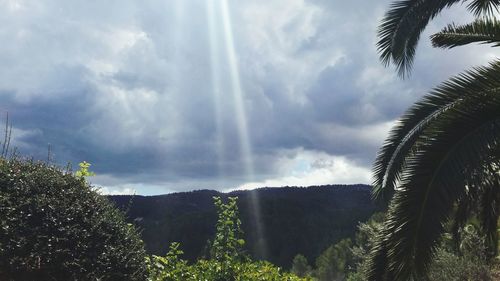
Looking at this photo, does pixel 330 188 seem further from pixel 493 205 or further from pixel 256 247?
pixel 493 205

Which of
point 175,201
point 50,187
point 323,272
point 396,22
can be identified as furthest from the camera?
point 175,201

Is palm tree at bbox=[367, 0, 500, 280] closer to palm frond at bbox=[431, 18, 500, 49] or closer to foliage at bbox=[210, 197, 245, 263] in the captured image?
palm frond at bbox=[431, 18, 500, 49]

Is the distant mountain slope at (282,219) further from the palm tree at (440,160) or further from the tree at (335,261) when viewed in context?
the palm tree at (440,160)

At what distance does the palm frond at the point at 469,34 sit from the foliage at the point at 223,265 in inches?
Result: 155

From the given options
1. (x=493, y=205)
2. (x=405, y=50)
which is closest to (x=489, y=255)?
A: (x=493, y=205)

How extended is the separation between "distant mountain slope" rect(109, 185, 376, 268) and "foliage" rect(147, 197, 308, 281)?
1529 inches

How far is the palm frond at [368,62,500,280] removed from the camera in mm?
5719

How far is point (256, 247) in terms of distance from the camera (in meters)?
51.6

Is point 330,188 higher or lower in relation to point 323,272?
higher

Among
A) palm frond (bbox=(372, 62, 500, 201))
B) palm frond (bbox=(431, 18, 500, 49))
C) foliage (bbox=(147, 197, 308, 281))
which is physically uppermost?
palm frond (bbox=(431, 18, 500, 49))

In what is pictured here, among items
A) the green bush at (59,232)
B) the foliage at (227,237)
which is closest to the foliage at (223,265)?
the foliage at (227,237)

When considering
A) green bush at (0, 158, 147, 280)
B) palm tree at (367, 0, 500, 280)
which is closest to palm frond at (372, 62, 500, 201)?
palm tree at (367, 0, 500, 280)

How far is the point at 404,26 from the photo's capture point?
8.38 meters

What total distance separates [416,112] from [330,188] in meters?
57.7
